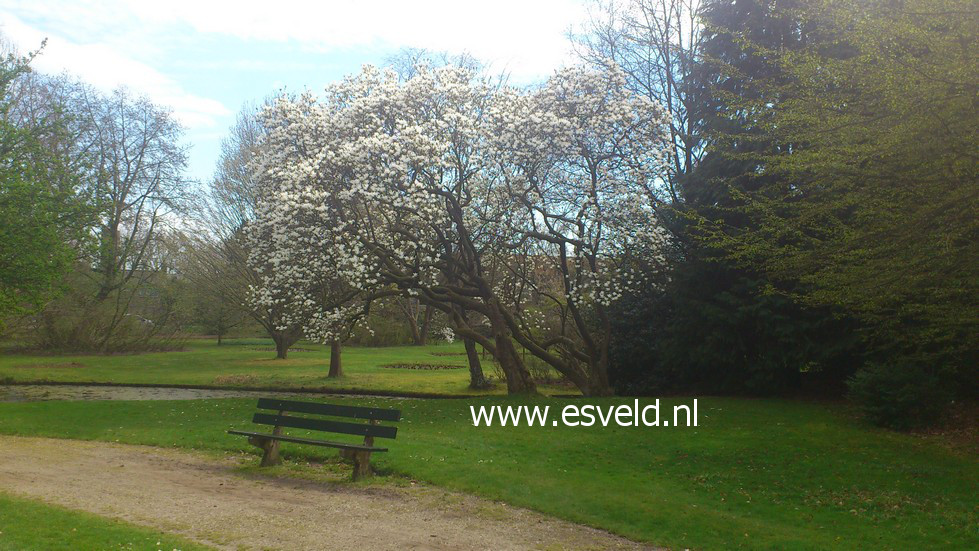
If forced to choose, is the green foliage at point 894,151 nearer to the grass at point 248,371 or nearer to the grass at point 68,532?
the grass at point 68,532

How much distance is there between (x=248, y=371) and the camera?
102 ft

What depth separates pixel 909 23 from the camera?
319 inches

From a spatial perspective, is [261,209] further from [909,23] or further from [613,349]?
[909,23]

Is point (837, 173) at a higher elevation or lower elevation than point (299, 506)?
higher

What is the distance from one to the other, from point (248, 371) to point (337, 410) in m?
22.3

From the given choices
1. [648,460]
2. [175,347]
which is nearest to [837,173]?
[648,460]

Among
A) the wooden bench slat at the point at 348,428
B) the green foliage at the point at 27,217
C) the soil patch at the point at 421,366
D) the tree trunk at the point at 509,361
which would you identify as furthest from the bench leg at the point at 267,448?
the soil patch at the point at 421,366

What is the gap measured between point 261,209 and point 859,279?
13498 millimetres

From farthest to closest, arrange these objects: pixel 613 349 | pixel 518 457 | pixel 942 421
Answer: pixel 613 349 → pixel 942 421 → pixel 518 457

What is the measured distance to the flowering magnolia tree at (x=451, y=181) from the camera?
17.2 m

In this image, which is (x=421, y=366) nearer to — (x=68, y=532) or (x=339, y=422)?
(x=339, y=422)

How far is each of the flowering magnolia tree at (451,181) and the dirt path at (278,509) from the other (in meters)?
7.64

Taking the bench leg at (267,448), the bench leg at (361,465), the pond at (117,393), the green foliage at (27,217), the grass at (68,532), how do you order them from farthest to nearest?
the pond at (117,393) < the green foliage at (27,217) < the bench leg at (267,448) < the bench leg at (361,465) < the grass at (68,532)

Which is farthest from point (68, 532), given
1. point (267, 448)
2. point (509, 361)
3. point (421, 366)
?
point (421, 366)
